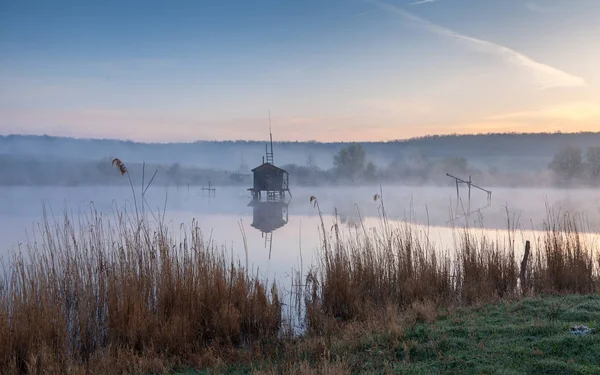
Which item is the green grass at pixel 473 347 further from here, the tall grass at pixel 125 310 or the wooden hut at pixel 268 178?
the wooden hut at pixel 268 178

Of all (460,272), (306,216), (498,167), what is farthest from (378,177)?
(460,272)

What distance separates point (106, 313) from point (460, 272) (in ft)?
19.3

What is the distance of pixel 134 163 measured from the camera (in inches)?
4139

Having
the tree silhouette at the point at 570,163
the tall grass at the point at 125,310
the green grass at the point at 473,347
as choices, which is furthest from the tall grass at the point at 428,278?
the tree silhouette at the point at 570,163

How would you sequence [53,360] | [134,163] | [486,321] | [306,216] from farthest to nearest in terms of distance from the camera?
[134,163] < [306,216] < [486,321] < [53,360]

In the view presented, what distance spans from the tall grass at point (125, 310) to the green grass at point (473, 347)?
3.32 feet

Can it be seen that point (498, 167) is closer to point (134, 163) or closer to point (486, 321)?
point (134, 163)

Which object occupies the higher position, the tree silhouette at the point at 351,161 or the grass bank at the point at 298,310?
the tree silhouette at the point at 351,161

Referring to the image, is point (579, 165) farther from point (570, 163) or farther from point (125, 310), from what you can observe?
point (125, 310)

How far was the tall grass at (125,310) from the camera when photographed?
18.7ft

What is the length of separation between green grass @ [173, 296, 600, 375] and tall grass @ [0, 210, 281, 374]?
1.01 metres

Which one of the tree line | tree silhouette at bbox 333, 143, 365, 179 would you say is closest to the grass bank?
the tree line

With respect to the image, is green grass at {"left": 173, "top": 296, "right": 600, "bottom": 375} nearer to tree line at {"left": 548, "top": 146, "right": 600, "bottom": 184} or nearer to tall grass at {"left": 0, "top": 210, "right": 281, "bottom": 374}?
tall grass at {"left": 0, "top": 210, "right": 281, "bottom": 374}

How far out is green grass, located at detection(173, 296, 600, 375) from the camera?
14.8 ft
